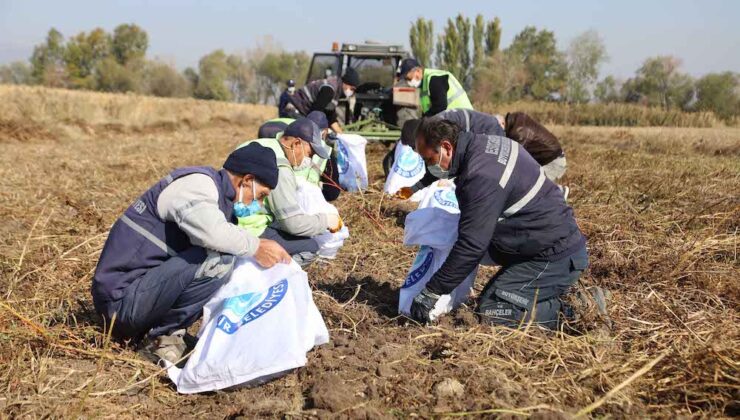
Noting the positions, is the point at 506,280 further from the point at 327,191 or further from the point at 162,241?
the point at 327,191

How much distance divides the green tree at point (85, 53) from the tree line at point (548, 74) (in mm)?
29067

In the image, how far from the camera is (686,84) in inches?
977

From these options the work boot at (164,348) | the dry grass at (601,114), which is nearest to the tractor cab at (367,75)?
the work boot at (164,348)

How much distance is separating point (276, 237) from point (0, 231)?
267 centimetres

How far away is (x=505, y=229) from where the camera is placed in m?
3.06

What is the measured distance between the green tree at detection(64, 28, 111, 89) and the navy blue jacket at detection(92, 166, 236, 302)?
176 ft

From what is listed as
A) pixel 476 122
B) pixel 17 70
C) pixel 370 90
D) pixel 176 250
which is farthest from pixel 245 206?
pixel 17 70

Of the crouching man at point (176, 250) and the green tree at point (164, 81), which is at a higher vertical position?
the green tree at point (164, 81)

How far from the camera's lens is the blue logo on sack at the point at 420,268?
3.31m

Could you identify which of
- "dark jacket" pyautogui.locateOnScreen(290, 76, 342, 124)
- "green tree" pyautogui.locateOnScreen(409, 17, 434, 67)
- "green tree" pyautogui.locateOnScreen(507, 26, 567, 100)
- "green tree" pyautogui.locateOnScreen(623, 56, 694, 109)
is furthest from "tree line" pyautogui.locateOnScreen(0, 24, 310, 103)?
"dark jacket" pyautogui.locateOnScreen(290, 76, 342, 124)

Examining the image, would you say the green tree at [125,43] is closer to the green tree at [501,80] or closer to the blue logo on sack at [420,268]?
the green tree at [501,80]

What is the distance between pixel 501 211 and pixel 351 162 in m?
3.30

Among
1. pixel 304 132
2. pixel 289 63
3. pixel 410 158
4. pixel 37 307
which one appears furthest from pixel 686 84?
pixel 289 63

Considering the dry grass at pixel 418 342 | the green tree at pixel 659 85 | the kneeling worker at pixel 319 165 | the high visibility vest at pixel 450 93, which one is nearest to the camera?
the dry grass at pixel 418 342
